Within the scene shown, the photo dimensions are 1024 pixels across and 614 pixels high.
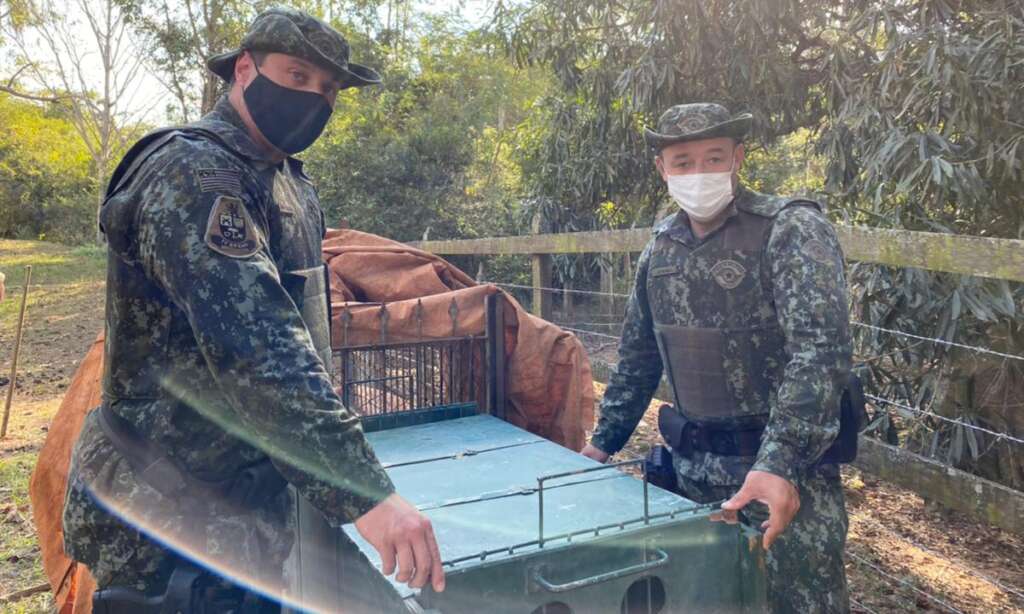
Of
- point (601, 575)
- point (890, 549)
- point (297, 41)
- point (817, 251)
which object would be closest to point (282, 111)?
point (297, 41)

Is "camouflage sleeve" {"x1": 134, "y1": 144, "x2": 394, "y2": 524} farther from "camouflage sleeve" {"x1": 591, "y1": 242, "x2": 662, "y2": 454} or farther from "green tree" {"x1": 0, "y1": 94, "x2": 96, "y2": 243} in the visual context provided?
"green tree" {"x1": 0, "y1": 94, "x2": 96, "y2": 243}

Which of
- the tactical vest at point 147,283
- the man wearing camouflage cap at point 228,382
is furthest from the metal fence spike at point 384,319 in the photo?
the tactical vest at point 147,283

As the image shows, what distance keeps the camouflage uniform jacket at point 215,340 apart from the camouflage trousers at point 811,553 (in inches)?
49.3

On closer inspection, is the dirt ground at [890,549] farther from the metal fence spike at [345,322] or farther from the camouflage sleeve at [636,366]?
the metal fence spike at [345,322]

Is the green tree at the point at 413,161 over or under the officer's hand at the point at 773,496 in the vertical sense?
over

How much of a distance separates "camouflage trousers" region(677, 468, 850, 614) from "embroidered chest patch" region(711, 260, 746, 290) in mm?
569

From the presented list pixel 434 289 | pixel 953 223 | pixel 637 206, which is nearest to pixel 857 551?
pixel 953 223

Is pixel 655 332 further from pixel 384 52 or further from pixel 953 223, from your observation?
pixel 384 52

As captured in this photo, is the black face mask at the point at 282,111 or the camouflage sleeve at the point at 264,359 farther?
the black face mask at the point at 282,111

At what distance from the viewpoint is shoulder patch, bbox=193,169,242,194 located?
140 centimetres

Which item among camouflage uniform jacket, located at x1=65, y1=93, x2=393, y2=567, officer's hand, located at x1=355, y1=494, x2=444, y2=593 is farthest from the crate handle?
camouflage uniform jacket, located at x1=65, y1=93, x2=393, y2=567

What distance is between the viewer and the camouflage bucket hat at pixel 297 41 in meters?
1.61

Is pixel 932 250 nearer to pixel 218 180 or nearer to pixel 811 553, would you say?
pixel 811 553

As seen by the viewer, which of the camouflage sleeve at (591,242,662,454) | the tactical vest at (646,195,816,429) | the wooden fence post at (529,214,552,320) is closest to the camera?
the tactical vest at (646,195,816,429)
